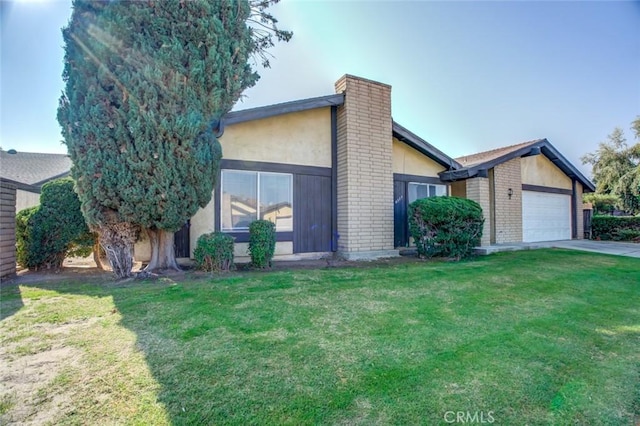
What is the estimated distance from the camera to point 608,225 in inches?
590

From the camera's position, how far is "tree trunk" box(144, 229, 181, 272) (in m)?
6.71

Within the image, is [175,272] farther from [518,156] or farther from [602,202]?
[602,202]

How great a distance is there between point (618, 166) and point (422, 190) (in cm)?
2439

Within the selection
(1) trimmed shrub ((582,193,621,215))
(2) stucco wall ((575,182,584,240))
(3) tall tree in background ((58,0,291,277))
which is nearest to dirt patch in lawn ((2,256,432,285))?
(3) tall tree in background ((58,0,291,277))

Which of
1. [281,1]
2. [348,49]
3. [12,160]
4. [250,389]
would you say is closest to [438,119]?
[348,49]

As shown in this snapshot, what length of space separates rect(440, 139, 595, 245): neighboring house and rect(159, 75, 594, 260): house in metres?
0.10

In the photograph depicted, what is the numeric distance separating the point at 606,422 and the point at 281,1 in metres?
11.0

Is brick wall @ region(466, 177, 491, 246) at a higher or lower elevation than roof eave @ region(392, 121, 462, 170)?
lower

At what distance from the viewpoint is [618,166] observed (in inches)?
967

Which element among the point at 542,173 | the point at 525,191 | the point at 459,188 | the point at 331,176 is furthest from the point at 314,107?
the point at 542,173

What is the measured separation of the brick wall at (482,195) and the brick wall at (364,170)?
11.1 ft

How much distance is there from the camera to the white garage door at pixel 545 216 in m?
12.6

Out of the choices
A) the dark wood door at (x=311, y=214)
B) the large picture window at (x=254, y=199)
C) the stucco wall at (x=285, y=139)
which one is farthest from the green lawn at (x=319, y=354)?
the stucco wall at (x=285, y=139)
